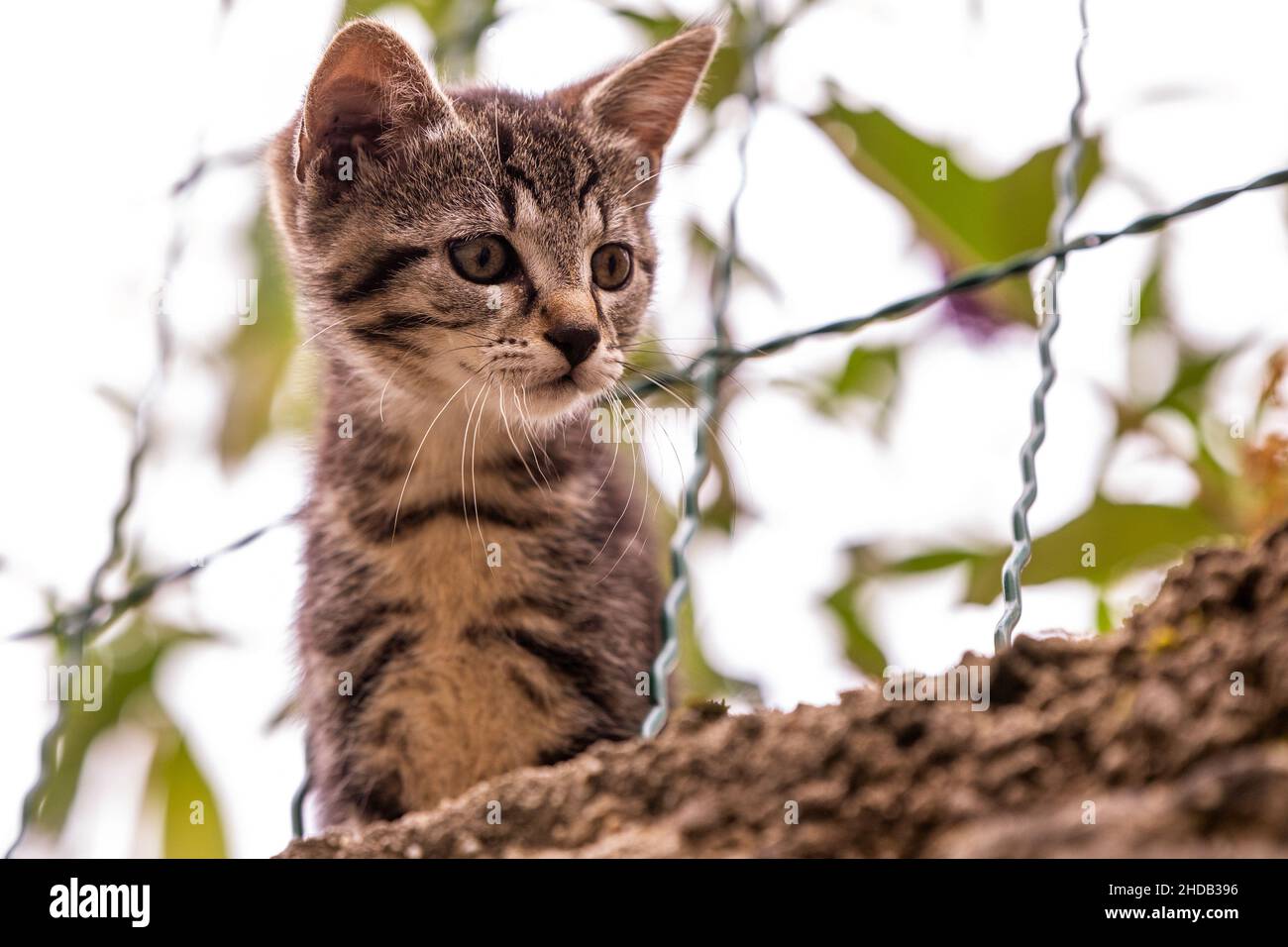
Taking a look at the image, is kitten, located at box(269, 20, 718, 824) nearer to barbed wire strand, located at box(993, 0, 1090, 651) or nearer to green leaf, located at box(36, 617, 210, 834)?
barbed wire strand, located at box(993, 0, 1090, 651)

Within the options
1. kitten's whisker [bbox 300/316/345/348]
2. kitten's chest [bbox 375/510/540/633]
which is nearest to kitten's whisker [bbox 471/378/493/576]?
kitten's chest [bbox 375/510/540/633]

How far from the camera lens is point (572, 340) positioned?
2.73 metres

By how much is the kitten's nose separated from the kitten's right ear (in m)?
0.66

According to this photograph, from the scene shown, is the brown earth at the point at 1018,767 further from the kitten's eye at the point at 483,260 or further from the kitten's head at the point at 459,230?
the kitten's eye at the point at 483,260

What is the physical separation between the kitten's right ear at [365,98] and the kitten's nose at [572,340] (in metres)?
0.66

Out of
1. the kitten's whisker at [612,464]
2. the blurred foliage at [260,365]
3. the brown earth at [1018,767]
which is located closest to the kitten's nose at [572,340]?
the kitten's whisker at [612,464]

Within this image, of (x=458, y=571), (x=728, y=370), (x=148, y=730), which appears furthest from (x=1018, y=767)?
(x=148, y=730)

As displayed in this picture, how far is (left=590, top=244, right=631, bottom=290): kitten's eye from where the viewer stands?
121 inches

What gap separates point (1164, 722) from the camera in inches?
54.9
